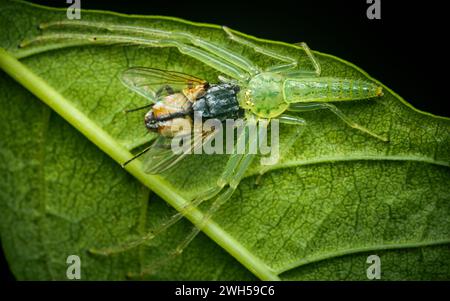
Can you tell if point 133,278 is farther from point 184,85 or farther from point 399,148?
point 399,148

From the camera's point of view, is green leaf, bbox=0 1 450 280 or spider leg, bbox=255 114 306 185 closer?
green leaf, bbox=0 1 450 280

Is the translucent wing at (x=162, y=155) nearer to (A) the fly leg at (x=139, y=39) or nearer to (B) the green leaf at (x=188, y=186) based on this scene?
(B) the green leaf at (x=188, y=186)

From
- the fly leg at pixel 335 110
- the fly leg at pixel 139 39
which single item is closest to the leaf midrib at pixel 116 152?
the fly leg at pixel 139 39

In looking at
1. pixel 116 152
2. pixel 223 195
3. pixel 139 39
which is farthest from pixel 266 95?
pixel 116 152

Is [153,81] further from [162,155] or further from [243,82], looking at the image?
[243,82]

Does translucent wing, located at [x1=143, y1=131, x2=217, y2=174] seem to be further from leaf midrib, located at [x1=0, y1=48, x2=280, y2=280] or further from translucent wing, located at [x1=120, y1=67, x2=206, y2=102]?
translucent wing, located at [x1=120, y1=67, x2=206, y2=102]

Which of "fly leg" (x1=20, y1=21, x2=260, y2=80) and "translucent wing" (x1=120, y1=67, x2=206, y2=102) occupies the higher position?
"fly leg" (x1=20, y1=21, x2=260, y2=80)

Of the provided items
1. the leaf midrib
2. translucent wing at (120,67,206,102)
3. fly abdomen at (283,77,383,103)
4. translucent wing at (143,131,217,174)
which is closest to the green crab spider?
fly abdomen at (283,77,383,103)
